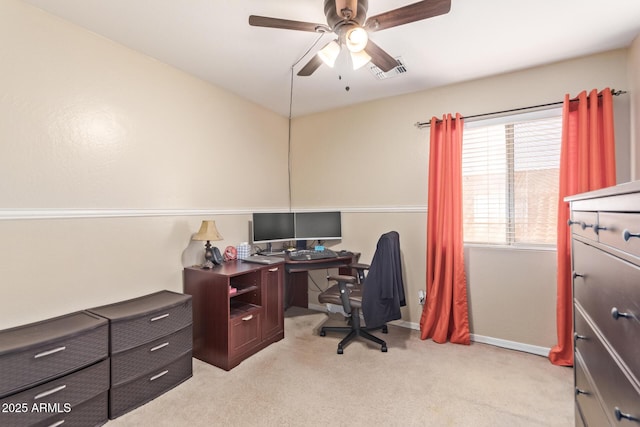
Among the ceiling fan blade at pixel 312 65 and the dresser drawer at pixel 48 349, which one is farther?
the ceiling fan blade at pixel 312 65

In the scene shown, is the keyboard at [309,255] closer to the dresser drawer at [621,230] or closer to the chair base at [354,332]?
the chair base at [354,332]

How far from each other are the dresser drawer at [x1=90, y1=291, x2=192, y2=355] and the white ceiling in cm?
190

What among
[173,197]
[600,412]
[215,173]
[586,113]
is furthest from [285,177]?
[600,412]

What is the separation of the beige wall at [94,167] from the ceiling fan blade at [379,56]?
1.73m

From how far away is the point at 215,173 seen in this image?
117 inches

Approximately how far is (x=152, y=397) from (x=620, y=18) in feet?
12.8

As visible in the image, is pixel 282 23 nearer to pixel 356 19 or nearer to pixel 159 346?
pixel 356 19

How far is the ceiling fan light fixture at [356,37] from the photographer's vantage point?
1528 mm

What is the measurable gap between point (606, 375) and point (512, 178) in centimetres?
204

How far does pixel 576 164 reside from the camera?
92.0 inches

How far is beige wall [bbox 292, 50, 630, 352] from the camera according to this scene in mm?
2502

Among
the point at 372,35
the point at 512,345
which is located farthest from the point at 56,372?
the point at 512,345

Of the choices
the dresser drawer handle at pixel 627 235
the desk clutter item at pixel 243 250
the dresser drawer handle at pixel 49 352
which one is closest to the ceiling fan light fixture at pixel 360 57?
the dresser drawer handle at pixel 627 235

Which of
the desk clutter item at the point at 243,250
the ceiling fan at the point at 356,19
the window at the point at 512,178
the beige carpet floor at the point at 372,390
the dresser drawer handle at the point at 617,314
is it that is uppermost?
the ceiling fan at the point at 356,19
